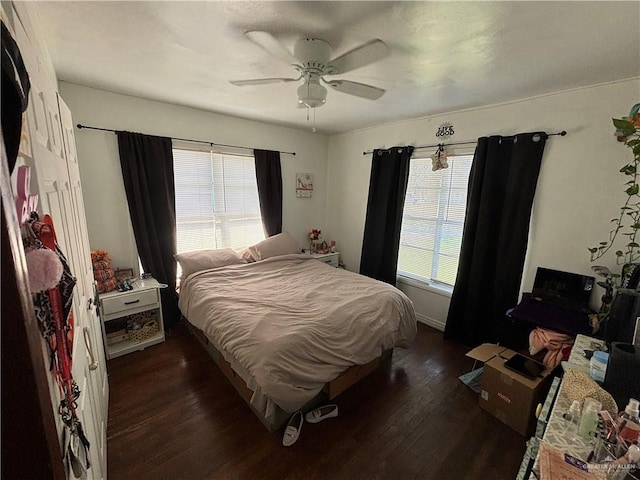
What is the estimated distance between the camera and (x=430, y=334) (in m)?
3.14

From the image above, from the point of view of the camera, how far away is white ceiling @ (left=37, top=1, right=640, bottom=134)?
1.29 metres

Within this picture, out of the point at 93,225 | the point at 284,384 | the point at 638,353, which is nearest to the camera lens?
the point at 638,353

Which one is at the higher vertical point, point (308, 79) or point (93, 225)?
point (308, 79)

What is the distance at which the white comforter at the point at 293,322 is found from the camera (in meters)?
1.69

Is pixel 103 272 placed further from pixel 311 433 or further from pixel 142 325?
pixel 311 433

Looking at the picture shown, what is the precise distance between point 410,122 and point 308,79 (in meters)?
1.98

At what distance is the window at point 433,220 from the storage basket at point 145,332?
291cm

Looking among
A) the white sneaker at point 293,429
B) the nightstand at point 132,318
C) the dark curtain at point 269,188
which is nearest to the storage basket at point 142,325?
the nightstand at point 132,318

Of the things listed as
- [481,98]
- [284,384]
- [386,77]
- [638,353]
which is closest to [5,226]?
[284,384]

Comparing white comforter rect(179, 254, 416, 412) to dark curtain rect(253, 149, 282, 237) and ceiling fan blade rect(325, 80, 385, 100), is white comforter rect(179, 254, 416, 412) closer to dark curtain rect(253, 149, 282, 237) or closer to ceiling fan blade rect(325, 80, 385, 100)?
dark curtain rect(253, 149, 282, 237)

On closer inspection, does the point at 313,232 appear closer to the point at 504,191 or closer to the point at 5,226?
the point at 504,191

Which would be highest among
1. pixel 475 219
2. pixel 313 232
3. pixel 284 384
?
pixel 475 219

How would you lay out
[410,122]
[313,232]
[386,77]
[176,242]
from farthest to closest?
[313,232]
[410,122]
[176,242]
[386,77]

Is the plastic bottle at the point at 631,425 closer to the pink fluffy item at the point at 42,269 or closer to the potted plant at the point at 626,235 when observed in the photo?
the potted plant at the point at 626,235
